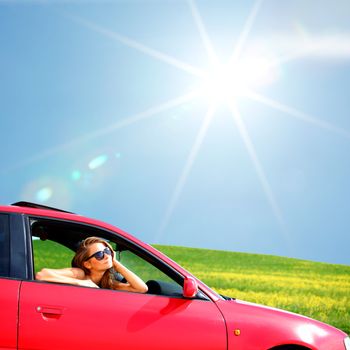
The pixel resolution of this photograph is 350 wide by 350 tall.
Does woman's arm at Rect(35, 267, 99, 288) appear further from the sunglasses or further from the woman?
the sunglasses

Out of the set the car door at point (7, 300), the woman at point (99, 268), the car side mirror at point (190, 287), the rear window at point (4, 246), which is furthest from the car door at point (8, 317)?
the car side mirror at point (190, 287)

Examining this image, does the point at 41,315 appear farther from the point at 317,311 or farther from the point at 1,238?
the point at 317,311

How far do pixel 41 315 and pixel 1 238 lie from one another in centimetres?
65

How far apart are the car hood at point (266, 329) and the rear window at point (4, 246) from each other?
5.31 feet

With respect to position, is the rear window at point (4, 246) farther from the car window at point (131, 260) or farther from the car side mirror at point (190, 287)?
the car side mirror at point (190, 287)

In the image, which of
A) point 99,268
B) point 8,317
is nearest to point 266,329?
point 99,268

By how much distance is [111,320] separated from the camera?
17.6 ft

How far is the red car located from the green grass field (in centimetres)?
1054

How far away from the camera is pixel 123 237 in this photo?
18.6ft

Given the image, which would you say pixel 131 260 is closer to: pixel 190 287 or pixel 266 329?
pixel 190 287

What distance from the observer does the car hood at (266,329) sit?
559 cm

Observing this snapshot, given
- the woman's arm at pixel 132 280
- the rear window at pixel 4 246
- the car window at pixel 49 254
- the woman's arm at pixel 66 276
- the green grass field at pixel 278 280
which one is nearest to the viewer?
the rear window at pixel 4 246

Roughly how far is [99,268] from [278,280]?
2173cm

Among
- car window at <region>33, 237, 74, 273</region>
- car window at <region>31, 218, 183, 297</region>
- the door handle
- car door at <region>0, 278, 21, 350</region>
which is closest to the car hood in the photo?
car window at <region>31, 218, 183, 297</region>
